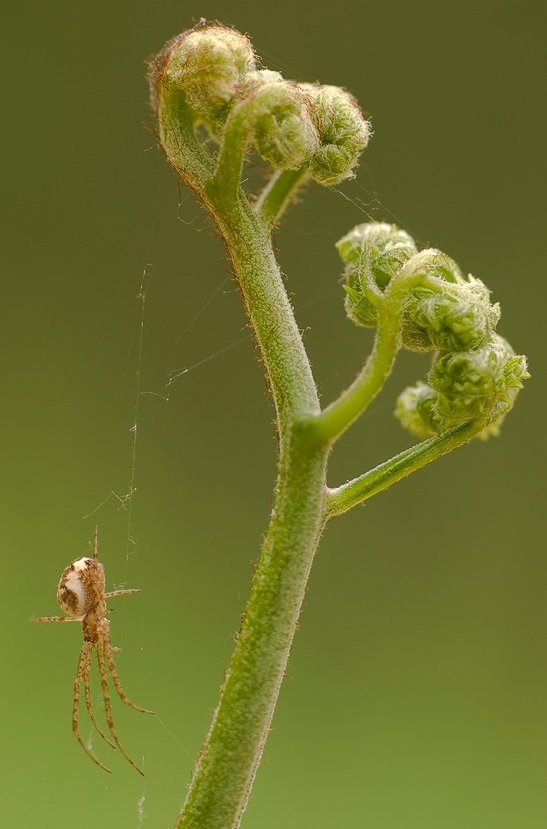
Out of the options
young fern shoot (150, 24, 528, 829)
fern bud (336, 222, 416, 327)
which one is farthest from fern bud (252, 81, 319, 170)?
fern bud (336, 222, 416, 327)

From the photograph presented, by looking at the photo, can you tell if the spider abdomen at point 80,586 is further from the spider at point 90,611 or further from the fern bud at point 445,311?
the fern bud at point 445,311

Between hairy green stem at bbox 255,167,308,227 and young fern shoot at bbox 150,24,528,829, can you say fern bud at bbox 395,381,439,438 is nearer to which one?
young fern shoot at bbox 150,24,528,829

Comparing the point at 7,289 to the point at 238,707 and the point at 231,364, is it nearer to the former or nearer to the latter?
the point at 231,364

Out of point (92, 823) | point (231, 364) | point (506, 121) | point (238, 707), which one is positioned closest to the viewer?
point (238, 707)

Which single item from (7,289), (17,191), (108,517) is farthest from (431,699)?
(17,191)

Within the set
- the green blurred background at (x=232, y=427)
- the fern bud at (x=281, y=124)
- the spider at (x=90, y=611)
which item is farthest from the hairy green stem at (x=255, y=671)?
the green blurred background at (x=232, y=427)

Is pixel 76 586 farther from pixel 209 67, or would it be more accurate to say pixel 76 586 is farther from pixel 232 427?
pixel 232 427

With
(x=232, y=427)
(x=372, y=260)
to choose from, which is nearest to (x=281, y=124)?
(x=372, y=260)
